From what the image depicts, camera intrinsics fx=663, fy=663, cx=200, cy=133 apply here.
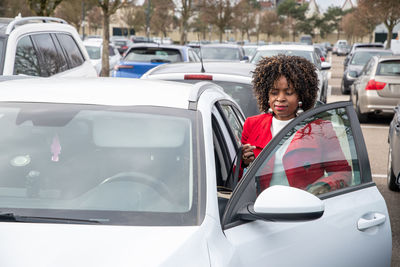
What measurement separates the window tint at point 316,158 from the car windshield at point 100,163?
41cm

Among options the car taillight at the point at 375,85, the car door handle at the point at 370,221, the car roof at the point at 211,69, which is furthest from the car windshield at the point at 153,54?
the car door handle at the point at 370,221

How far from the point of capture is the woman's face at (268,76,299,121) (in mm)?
4055

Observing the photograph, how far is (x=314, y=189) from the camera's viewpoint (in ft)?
Result: 11.1

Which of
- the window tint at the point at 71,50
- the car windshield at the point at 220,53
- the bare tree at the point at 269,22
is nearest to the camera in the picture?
the window tint at the point at 71,50

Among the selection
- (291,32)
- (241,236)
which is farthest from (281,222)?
(291,32)

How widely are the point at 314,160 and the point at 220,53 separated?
19178mm

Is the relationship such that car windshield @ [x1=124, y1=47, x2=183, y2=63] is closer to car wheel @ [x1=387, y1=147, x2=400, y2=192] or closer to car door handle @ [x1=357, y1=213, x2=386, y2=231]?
car wheel @ [x1=387, y1=147, x2=400, y2=192]

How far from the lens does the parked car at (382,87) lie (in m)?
14.1

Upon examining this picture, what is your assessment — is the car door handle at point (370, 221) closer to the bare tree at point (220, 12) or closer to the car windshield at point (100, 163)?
the car windshield at point (100, 163)

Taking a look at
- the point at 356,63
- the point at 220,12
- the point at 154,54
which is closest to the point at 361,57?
the point at 356,63

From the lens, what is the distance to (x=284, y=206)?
2709 mm

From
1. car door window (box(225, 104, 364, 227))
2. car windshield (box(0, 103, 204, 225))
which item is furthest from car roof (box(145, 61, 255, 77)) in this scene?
car windshield (box(0, 103, 204, 225))

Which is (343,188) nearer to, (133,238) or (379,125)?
(133,238)

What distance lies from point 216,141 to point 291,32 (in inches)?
4560
